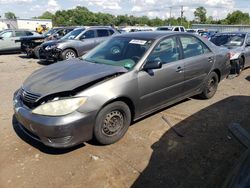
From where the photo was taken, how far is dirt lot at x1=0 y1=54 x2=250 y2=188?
3146mm

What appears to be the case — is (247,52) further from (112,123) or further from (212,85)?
(112,123)

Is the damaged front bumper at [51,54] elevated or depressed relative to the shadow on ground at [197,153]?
elevated

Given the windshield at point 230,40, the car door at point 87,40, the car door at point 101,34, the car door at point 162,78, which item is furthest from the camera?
the car door at point 101,34

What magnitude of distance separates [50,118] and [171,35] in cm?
277

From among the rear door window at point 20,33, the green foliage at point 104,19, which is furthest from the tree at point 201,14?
the rear door window at point 20,33

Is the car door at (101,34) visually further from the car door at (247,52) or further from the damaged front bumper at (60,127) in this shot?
the damaged front bumper at (60,127)

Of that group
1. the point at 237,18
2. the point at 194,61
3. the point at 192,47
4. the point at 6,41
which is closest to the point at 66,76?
the point at 194,61

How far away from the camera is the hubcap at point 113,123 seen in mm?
3795

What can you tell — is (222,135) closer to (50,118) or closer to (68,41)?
(50,118)

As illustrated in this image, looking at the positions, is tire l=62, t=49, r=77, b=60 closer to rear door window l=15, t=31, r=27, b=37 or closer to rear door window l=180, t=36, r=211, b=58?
rear door window l=180, t=36, r=211, b=58

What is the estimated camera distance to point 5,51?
54.4ft

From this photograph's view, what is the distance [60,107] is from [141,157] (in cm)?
130

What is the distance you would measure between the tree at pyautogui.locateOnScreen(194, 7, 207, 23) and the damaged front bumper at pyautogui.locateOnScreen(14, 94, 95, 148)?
86771 millimetres

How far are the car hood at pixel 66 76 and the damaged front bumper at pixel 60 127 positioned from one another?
0.37m
